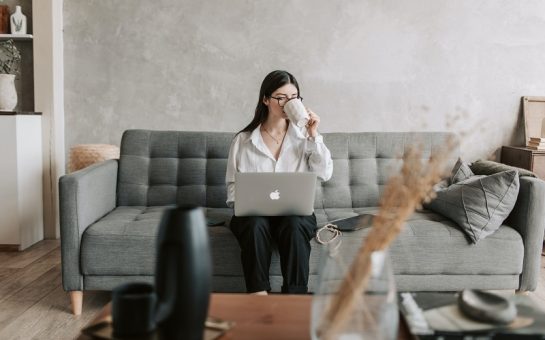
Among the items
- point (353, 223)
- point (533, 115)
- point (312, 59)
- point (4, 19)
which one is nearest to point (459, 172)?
point (353, 223)

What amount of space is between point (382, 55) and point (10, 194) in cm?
267

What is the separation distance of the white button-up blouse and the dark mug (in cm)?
152

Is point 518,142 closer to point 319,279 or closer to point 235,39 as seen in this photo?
point 235,39

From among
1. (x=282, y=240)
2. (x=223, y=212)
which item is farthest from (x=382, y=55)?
(x=282, y=240)

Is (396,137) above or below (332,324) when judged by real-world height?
above

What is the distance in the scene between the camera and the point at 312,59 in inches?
145

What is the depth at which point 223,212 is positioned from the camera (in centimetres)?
273

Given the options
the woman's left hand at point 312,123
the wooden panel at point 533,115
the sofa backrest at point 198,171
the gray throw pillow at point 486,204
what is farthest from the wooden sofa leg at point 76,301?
the wooden panel at point 533,115

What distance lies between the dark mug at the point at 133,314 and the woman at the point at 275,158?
1174mm

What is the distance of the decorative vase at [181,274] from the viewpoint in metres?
0.97

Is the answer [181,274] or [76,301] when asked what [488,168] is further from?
[181,274]

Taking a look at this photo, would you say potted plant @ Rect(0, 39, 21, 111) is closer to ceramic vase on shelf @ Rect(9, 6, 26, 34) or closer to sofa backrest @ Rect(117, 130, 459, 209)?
ceramic vase on shelf @ Rect(9, 6, 26, 34)

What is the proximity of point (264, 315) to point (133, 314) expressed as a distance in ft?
1.16

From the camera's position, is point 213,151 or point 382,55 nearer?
point 213,151
